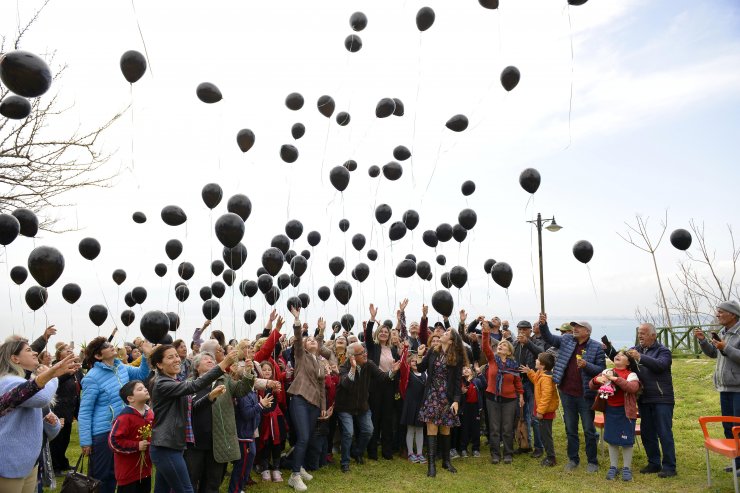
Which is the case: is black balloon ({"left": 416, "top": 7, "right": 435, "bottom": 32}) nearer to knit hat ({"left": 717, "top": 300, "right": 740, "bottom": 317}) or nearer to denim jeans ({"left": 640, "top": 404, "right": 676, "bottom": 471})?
knit hat ({"left": 717, "top": 300, "right": 740, "bottom": 317})

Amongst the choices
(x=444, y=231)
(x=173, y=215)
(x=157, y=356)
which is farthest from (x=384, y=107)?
(x=157, y=356)

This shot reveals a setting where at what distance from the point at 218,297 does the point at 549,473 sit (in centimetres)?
765

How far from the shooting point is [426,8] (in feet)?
23.6

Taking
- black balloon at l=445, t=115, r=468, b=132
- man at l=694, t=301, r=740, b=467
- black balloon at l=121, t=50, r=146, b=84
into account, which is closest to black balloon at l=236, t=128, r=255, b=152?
black balloon at l=121, t=50, r=146, b=84

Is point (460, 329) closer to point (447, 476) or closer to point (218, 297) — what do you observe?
point (447, 476)

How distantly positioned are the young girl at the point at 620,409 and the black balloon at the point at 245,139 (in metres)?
5.92

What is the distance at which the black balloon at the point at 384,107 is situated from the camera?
28.8 feet

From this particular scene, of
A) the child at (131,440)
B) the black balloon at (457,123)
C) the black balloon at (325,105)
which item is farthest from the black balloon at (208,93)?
the child at (131,440)

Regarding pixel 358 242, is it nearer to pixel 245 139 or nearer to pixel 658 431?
pixel 245 139

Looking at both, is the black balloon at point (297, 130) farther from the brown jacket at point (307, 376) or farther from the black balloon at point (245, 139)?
the brown jacket at point (307, 376)

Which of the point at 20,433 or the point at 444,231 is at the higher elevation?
the point at 444,231

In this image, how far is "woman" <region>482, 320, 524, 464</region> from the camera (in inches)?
300

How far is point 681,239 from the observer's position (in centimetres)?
848

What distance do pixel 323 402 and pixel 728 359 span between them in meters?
4.86
